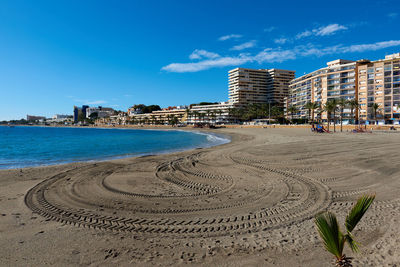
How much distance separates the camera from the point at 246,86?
521ft

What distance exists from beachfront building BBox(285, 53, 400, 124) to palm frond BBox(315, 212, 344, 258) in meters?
92.0

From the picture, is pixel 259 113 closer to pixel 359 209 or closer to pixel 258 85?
pixel 258 85

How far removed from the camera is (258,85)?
162 meters

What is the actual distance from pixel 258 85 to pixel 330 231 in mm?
168582

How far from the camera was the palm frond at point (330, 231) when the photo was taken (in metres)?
2.55

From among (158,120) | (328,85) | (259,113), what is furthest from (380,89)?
(158,120)

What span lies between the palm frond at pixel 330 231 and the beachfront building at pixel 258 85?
15602 cm

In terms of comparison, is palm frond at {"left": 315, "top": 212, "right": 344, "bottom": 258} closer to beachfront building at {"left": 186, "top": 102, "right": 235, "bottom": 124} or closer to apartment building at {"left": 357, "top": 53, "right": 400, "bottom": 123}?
apartment building at {"left": 357, "top": 53, "right": 400, "bottom": 123}

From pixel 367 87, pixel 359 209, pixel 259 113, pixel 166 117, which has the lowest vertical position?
pixel 359 209

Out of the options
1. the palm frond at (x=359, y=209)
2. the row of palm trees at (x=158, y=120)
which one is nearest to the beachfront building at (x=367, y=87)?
the row of palm trees at (x=158, y=120)

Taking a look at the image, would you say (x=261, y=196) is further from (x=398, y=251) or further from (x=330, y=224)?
(x=330, y=224)

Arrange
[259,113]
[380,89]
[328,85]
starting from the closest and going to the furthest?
[380,89] < [328,85] < [259,113]

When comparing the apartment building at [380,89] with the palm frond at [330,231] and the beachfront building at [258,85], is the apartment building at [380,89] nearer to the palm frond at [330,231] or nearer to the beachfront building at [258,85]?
the beachfront building at [258,85]

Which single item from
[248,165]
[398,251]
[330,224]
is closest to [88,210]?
[330,224]
